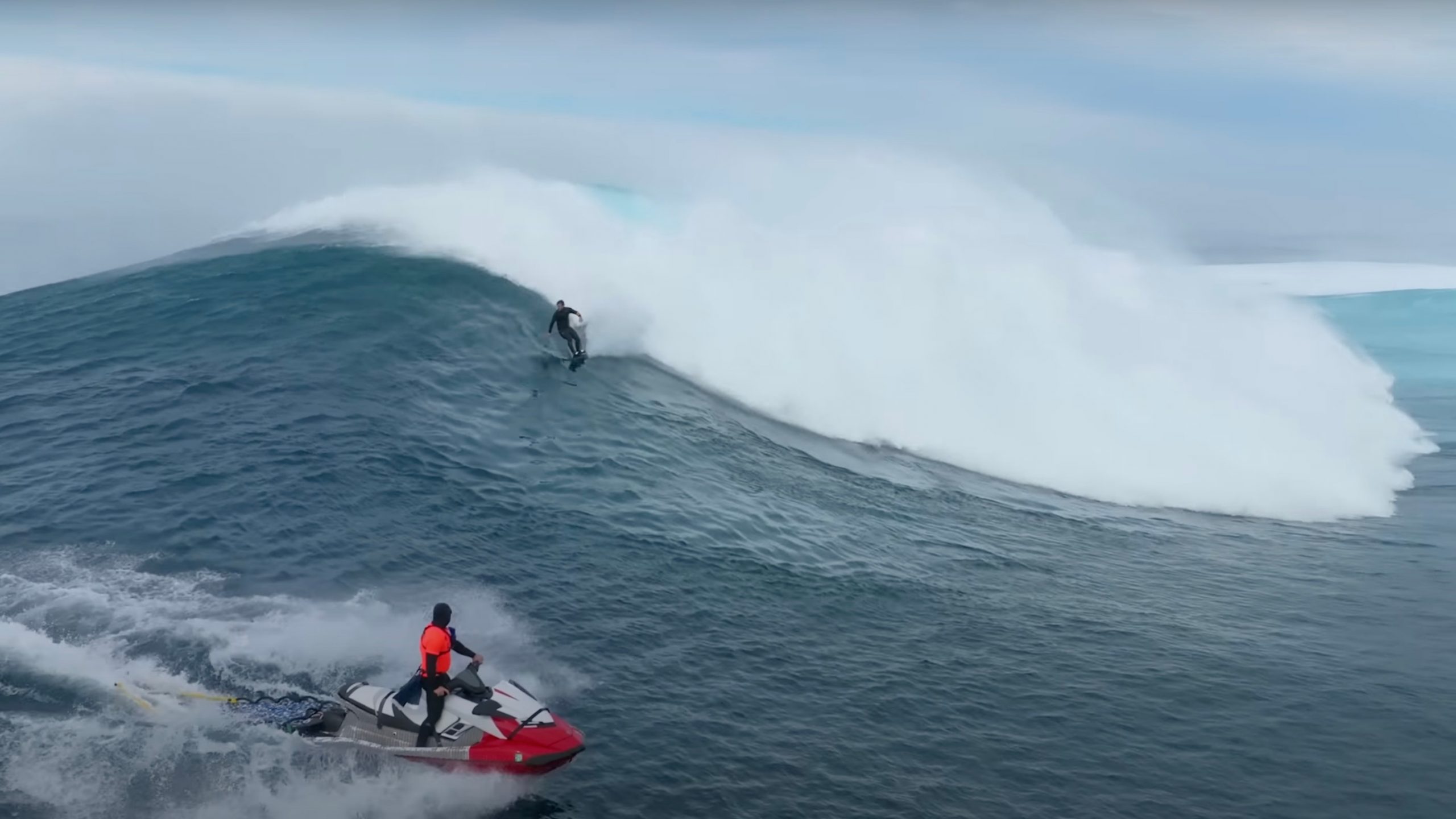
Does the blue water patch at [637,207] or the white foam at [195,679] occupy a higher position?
the blue water patch at [637,207]

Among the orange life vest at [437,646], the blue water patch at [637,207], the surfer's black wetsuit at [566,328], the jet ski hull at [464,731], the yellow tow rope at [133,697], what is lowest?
the yellow tow rope at [133,697]

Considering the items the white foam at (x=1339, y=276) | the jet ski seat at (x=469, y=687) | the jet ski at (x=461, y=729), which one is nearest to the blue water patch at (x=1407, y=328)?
the white foam at (x=1339, y=276)

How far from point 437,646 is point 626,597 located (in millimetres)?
4739

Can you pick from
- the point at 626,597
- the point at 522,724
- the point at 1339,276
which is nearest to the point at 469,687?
the point at 522,724

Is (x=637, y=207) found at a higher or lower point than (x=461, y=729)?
higher

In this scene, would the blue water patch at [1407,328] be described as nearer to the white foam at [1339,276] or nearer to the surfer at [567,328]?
the white foam at [1339,276]

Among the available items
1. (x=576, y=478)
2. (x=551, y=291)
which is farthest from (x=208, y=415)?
(x=551, y=291)

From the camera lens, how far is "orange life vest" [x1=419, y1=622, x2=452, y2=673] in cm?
1116

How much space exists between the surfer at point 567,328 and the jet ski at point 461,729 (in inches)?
596

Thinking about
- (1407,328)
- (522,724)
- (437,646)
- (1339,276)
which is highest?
(1339,276)

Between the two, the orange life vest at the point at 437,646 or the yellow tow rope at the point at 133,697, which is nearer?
the orange life vest at the point at 437,646

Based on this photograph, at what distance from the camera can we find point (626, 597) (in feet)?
51.1

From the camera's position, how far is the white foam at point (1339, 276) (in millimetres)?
56438

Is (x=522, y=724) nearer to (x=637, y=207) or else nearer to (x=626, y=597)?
(x=626, y=597)
